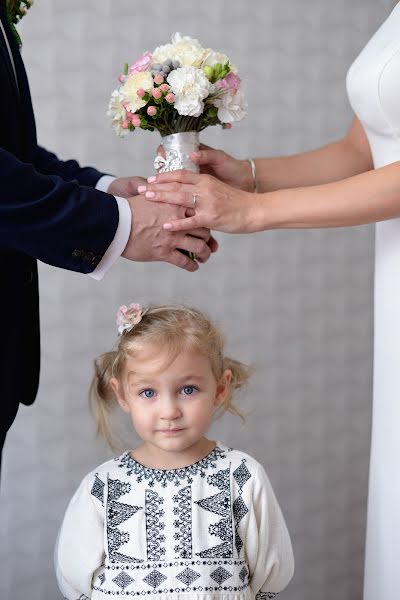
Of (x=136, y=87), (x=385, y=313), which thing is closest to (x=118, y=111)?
(x=136, y=87)

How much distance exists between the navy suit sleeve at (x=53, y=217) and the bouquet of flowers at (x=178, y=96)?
237 millimetres

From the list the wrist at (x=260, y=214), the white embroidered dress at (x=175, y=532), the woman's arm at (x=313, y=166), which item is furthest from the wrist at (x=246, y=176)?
the white embroidered dress at (x=175, y=532)

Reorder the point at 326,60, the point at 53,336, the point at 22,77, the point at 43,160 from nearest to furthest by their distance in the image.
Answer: the point at 22,77 < the point at 43,160 < the point at 53,336 < the point at 326,60

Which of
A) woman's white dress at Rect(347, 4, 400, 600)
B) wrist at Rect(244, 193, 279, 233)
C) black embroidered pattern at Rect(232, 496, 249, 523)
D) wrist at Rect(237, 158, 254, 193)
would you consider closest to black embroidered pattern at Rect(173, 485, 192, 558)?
black embroidered pattern at Rect(232, 496, 249, 523)

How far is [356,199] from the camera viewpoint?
78.5 inches

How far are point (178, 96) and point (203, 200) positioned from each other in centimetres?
23

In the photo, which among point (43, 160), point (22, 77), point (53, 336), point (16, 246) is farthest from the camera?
point (53, 336)

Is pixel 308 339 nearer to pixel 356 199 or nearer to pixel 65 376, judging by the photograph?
pixel 65 376

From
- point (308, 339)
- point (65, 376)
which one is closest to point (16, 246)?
point (65, 376)

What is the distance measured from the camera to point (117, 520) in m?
2.00

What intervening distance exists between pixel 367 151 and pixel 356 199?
1.54 ft

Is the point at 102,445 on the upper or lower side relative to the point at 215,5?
lower

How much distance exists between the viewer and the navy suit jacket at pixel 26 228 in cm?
181

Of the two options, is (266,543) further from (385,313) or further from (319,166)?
(319,166)
